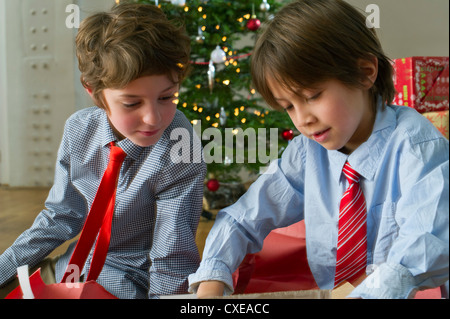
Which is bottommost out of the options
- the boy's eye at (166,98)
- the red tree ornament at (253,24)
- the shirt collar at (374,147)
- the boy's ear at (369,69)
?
the shirt collar at (374,147)

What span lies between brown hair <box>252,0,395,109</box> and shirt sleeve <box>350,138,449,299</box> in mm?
176

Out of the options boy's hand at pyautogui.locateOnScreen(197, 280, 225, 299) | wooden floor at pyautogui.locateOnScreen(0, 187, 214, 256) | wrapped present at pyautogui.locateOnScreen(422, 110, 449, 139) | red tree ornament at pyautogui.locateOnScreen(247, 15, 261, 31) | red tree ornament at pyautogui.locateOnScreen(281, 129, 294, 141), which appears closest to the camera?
boy's hand at pyautogui.locateOnScreen(197, 280, 225, 299)

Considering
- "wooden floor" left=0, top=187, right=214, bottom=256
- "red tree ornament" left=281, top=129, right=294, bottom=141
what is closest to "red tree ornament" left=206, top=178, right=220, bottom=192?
"red tree ornament" left=281, top=129, right=294, bottom=141

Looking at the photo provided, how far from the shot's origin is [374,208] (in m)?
0.62

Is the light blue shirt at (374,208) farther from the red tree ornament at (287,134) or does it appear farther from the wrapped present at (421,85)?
the red tree ornament at (287,134)

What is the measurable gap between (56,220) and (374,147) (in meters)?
0.57

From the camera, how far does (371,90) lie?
0.66 meters

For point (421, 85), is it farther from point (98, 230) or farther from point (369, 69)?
point (98, 230)

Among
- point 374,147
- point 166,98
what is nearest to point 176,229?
point 166,98

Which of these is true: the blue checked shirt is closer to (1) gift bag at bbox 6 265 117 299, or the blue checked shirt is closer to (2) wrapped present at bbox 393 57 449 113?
(1) gift bag at bbox 6 265 117 299

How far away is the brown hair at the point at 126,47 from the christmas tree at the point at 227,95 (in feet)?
3.16

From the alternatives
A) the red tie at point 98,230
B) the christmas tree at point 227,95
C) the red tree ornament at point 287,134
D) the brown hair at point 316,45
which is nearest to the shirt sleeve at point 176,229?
the red tie at point 98,230

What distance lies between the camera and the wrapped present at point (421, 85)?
81 centimetres

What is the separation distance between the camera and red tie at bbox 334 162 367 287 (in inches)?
24.2
